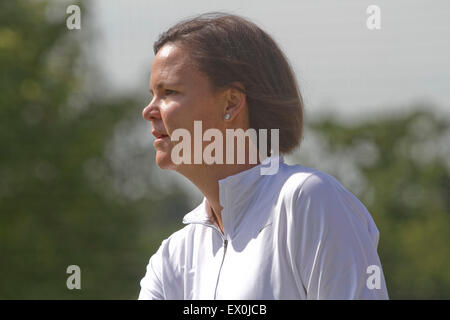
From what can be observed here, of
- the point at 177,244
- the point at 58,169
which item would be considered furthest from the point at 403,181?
the point at 177,244

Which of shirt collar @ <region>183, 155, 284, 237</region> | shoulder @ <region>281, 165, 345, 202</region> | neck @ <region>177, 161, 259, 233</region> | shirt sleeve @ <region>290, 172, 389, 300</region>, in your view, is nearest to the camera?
shirt sleeve @ <region>290, 172, 389, 300</region>

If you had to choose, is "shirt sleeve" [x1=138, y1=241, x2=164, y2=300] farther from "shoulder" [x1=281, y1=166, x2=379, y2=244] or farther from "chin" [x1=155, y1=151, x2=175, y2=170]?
"shoulder" [x1=281, y1=166, x2=379, y2=244]

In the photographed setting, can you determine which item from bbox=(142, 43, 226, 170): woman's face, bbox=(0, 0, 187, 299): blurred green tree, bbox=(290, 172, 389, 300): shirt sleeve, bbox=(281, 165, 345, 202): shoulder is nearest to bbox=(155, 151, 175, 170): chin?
bbox=(142, 43, 226, 170): woman's face

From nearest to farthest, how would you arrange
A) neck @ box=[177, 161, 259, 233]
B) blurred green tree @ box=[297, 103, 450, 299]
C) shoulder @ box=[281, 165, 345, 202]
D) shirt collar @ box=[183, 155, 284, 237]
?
shoulder @ box=[281, 165, 345, 202]
shirt collar @ box=[183, 155, 284, 237]
neck @ box=[177, 161, 259, 233]
blurred green tree @ box=[297, 103, 450, 299]

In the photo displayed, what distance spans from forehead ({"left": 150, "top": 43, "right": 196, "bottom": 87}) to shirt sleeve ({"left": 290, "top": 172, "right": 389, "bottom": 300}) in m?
0.71

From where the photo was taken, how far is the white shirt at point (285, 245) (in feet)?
8.96

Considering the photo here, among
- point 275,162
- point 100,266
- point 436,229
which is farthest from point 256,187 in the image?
point 436,229

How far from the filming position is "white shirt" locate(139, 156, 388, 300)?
273 cm

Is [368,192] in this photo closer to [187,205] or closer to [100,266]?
[187,205]

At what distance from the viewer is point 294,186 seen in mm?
2902

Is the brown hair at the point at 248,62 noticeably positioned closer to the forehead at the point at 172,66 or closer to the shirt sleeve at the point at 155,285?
the forehead at the point at 172,66

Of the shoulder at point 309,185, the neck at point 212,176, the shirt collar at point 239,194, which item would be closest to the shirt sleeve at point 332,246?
the shoulder at point 309,185

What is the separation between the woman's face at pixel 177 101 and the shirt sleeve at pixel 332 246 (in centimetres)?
58

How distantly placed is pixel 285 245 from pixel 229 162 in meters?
0.55
